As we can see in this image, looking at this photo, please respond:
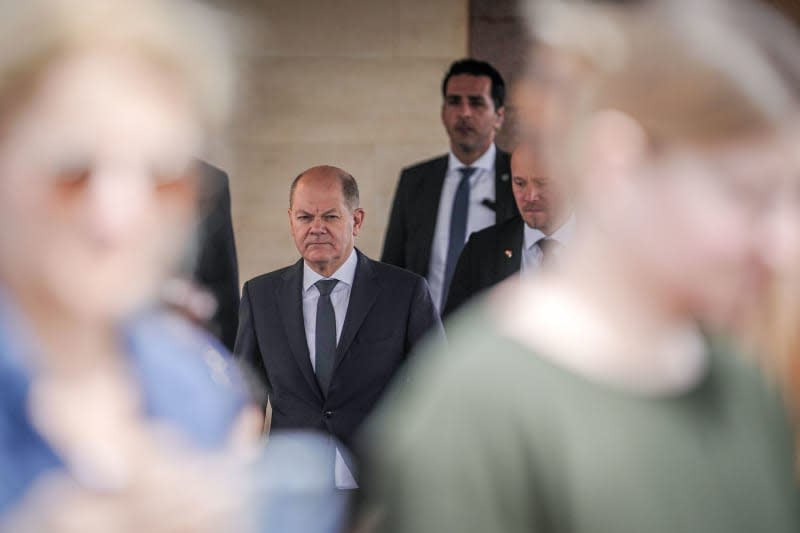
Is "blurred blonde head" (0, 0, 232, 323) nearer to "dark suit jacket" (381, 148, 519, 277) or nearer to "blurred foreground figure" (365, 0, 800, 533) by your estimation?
"blurred foreground figure" (365, 0, 800, 533)

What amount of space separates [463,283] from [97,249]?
3.27 meters

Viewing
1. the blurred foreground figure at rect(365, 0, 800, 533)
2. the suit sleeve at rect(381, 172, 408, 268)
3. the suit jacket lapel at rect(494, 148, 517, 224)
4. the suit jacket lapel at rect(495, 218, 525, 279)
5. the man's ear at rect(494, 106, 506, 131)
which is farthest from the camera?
the man's ear at rect(494, 106, 506, 131)

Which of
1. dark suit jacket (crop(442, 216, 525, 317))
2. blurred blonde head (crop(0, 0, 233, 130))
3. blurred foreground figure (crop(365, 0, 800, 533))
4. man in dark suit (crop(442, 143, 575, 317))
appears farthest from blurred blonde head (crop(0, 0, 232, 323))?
dark suit jacket (crop(442, 216, 525, 317))

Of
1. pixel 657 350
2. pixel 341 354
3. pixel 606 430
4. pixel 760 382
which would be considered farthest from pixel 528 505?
pixel 341 354

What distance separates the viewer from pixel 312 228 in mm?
3689

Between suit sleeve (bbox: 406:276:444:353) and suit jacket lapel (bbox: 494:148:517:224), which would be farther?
suit jacket lapel (bbox: 494:148:517:224)

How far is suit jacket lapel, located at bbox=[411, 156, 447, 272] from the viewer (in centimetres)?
477

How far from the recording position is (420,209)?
486 centimetres

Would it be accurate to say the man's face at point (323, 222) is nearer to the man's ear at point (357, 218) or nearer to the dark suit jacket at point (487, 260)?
the man's ear at point (357, 218)

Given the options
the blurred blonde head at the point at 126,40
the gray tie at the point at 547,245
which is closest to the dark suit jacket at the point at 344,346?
the gray tie at the point at 547,245

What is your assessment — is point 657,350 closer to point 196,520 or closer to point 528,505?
point 528,505

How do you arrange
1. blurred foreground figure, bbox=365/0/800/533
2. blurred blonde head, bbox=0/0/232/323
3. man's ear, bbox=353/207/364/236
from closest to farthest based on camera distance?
blurred blonde head, bbox=0/0/232/323
blurred foreground figure, bbox=365/0/800/533
man's ear, bbox=353/207/364/236

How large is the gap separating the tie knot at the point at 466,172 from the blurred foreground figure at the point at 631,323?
3833 mm

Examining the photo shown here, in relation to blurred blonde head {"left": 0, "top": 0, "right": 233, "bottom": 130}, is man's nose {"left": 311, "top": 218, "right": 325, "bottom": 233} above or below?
below
